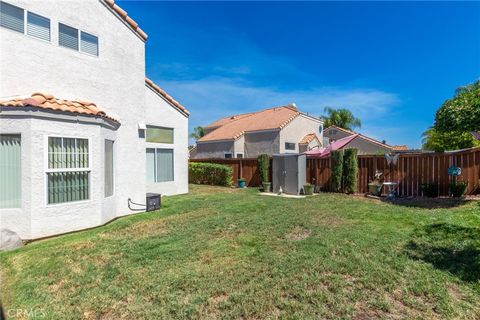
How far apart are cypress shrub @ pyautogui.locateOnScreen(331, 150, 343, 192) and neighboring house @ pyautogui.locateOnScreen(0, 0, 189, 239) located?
983cm

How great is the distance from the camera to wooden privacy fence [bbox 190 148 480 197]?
11.0 metres

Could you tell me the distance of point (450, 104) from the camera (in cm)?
970

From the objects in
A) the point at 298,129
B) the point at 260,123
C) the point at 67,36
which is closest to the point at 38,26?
the point at 67,36

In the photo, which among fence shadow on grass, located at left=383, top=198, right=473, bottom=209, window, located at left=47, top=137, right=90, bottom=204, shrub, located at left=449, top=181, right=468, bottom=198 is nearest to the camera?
window, located at left=47, top=137, right=90, bottom=204

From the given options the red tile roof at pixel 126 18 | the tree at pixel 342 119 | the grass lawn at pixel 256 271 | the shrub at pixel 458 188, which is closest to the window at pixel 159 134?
the red tile roof at pixel 126 18

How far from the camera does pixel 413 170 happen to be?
40.4ft

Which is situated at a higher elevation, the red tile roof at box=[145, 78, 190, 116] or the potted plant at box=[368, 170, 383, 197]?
the red tile roof at box=[145, 78, 190, 116]

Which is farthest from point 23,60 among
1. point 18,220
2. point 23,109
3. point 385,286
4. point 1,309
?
point 385,286

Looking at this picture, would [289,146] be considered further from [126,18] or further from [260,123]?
[126,18]

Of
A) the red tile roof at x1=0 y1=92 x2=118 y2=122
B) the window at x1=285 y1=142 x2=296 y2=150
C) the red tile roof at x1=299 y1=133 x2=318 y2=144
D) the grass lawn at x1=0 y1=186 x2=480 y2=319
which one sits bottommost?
the grass lawn at x1=0 y1=186 x2=480 y2=319

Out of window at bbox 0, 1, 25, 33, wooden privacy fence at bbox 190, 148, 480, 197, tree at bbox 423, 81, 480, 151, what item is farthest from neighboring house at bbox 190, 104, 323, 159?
window at bbox 0, 1, 25, 33

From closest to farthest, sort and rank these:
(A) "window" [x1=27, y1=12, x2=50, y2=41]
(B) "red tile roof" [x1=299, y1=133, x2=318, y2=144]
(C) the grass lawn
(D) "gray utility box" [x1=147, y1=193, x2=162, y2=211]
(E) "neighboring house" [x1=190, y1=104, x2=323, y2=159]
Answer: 1. (C) the grass lawn
2. (A) "window" [x1=27, y1=12, x2=50, y2=41]
3. (D) "gray utility box" [x1=147, y1=193, x2=162, y2=211]
4. (E) "neighboring house" [x1=190, y1=104, x2=323, y2=159]
5. (B) "red tile roof" [x1=299, y1=133, x2=318, y2=144]

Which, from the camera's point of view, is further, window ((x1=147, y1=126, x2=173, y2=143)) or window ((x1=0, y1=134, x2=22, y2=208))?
window ((x1=147, y1=126, x2=173, y2=143))

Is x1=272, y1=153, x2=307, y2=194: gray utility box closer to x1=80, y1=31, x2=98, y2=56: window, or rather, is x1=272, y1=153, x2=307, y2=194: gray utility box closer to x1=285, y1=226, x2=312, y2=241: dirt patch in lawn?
x1=285, y1=226, x2=312, y2=241: dirt patch in lawn
